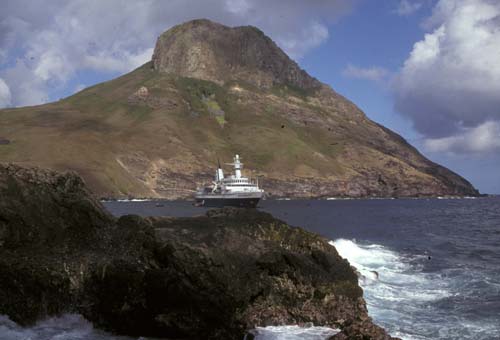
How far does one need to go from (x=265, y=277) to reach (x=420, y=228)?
2357 inches

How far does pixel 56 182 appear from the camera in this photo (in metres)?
17.2

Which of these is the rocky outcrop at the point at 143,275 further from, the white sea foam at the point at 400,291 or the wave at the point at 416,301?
the wave at the point at 416,301

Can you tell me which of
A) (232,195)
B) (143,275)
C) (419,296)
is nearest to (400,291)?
(419,296)

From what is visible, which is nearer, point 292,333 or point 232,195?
point 292,333

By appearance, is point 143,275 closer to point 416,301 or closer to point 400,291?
point 416,301

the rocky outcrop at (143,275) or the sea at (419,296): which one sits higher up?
the rocky outcrop at (143,275)

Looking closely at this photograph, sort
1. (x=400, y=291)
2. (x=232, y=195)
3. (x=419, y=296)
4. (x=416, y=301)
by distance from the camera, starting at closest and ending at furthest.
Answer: (x=416, y=301), (x=419, y=296), (x=400, y=291), (x=232, y=195)

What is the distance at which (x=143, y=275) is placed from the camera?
581 inches

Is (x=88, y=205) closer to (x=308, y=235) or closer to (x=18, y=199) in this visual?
(x=18, y=199)

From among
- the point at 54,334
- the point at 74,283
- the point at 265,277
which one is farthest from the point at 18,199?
the point at 265,277

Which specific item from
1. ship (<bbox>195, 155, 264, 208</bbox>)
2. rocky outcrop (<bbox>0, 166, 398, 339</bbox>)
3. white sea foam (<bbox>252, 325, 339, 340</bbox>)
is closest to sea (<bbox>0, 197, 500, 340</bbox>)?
white sea foam (<bbox>252, 325, 339, 340</bbox>)

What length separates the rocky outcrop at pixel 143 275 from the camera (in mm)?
14367

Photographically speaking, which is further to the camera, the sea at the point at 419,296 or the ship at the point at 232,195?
the ship at the point at 232,195

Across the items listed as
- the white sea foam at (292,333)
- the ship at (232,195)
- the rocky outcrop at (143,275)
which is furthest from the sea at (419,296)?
the ship at (232,195)
